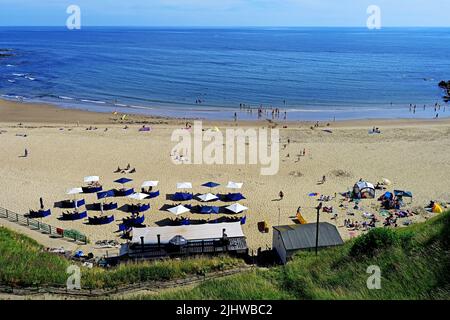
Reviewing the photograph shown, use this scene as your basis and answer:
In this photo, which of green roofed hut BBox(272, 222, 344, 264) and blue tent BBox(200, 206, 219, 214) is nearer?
green roofed hut BBox(272, 222, 344, 264)

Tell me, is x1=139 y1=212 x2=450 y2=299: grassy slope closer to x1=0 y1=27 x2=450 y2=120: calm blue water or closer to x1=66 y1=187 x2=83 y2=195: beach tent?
x1=66 y1=187 x2=83 y2=195: beach tent

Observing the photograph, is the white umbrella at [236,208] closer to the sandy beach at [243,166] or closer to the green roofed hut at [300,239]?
the sandy beach at [243,166]

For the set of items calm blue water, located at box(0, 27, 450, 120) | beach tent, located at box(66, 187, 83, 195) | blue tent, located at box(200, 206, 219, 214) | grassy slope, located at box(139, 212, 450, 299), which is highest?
calm blue water, located at box(0, 27, 450, 120)

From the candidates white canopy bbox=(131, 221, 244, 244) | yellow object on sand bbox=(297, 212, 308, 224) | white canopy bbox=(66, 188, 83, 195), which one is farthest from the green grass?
white canopy bbox=(66, 188, 83, 195)

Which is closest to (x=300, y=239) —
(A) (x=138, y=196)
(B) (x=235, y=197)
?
(B) (x=235, y=197)

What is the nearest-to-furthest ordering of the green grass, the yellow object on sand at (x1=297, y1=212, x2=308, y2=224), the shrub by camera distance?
the shrub, the green grass, the yellow object on sand at (x1=297, y1=212, x2=308, y2=224)

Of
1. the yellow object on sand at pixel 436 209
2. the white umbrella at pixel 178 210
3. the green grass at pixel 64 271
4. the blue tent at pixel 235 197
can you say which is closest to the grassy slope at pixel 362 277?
the green grass at pixel 64 271

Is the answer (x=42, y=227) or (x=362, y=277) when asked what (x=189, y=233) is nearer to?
(x=42, y=227)
